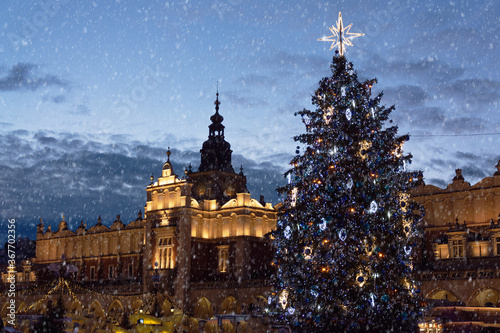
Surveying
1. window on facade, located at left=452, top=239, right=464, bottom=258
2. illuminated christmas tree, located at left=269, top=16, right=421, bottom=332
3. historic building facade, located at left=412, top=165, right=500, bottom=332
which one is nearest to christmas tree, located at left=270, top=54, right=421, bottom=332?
illuminated christmas tree, located at left=269, top=16, right=421, bottom=332

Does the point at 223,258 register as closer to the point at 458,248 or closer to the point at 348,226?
the point at 458,248

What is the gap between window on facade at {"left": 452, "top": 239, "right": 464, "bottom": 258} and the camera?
40719 mm

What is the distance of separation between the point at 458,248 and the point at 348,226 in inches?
978

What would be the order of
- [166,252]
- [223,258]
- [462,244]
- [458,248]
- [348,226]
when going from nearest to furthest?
1. [348,226]
2. [462,244]
3. [458,248]
4. [166,252]
5. [223,258]

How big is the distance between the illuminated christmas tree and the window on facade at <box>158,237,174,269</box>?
3382cm

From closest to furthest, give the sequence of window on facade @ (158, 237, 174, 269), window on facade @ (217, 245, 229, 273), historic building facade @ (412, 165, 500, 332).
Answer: historic building facade @ (412, 165, 500, 332) < window on facade @ (158, 237, 174, 269) < window on facade @ (217, 245, 229, 273)

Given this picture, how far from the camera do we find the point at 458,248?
41.0 metres

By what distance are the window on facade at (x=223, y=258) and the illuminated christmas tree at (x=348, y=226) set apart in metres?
33.7

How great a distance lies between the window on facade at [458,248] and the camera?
40.7 meters

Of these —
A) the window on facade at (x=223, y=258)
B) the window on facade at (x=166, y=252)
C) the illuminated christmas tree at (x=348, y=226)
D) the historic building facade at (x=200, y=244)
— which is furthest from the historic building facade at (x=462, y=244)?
the window on facade at (x=166, y=252)

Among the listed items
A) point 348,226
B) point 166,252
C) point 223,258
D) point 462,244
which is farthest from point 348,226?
point 166,252

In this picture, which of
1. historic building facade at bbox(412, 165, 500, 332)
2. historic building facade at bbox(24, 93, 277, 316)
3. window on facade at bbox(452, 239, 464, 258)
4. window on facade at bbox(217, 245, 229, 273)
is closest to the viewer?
historic building facade at bbox(412, 165, 500, 332)

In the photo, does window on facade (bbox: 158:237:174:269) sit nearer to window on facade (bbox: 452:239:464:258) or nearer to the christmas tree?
window on facade (bbox: 452:239:464:258)

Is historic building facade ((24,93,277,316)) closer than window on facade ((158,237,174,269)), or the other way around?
historic building facade ((24,93,277,316))
